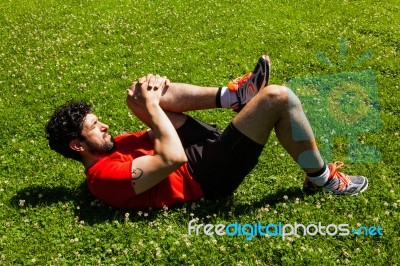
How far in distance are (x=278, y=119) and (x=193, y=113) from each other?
10.9 feet

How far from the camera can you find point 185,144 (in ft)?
20.3

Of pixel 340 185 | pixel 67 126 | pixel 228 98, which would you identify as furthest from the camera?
pixel 228 98

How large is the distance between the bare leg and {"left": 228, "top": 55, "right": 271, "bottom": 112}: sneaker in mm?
305

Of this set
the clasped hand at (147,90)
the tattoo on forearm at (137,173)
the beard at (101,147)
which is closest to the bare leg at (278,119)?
the clasped hand at (147,90)

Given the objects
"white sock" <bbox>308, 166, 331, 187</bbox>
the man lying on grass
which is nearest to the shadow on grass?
the man lying on grass

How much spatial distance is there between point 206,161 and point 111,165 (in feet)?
3.89

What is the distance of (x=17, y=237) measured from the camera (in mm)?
5945

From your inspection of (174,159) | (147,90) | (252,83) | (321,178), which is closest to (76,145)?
(147,90)

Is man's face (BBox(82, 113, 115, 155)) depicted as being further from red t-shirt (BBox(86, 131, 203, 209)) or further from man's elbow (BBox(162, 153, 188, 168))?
man's elbow (BBox(162, 153, 188, 168))

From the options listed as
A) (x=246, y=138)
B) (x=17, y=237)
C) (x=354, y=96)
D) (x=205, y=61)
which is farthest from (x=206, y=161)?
(x=205, y=61)

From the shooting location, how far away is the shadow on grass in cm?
596

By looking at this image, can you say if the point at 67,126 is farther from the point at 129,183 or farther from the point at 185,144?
the point at 185,144

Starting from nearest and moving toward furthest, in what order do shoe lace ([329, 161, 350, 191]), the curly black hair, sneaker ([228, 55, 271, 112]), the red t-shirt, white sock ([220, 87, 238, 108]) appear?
the red t-shirt, sneaker ([228, 55, 271, 112]), the curly black hair, shoe lace ([329, 161, 350, 191]), white sock ([220, 87, 238, 108])

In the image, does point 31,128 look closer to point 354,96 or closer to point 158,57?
point 158,57
